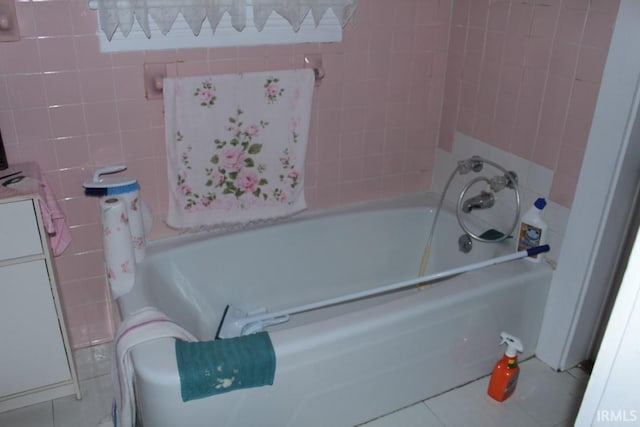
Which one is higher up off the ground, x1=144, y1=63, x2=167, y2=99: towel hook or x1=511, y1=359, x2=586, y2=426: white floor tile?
x1=144, y1=63, x2=167, y2=99: towel hook

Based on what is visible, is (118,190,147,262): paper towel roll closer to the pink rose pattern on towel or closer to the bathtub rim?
the bathtub rim

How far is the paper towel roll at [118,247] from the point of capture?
1.81 meters

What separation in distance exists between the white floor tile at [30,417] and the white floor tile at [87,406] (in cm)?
2

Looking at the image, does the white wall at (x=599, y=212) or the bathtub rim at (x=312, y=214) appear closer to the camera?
the white wall at (x=599, y=212)

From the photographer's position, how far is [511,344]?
1.93 m

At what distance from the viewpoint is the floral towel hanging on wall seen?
79.0 inches

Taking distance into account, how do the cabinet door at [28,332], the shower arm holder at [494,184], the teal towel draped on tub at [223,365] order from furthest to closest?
1. the shower arm holder at [494,184]
2. the cabinet door at [28,332]
3. the teal towel draped on tub at [223,365]

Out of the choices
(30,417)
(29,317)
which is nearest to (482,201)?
(29,317)

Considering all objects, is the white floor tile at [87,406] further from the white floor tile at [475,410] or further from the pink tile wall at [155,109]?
the white floor tile at [475,410]

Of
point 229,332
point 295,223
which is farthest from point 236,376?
point 295,223

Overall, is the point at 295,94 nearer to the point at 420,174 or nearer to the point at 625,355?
the point at 420,174

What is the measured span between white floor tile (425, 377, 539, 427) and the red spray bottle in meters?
0.04

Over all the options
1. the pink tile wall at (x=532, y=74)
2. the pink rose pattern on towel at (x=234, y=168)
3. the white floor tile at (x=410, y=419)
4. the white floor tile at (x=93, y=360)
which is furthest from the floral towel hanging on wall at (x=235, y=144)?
the white floor tile at (x=410, y=419)

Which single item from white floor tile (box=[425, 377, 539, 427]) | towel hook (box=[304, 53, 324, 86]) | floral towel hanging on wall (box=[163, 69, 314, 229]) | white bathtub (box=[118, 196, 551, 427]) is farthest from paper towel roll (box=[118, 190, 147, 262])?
white floor tile (box=[425, 377, 539, 427])
